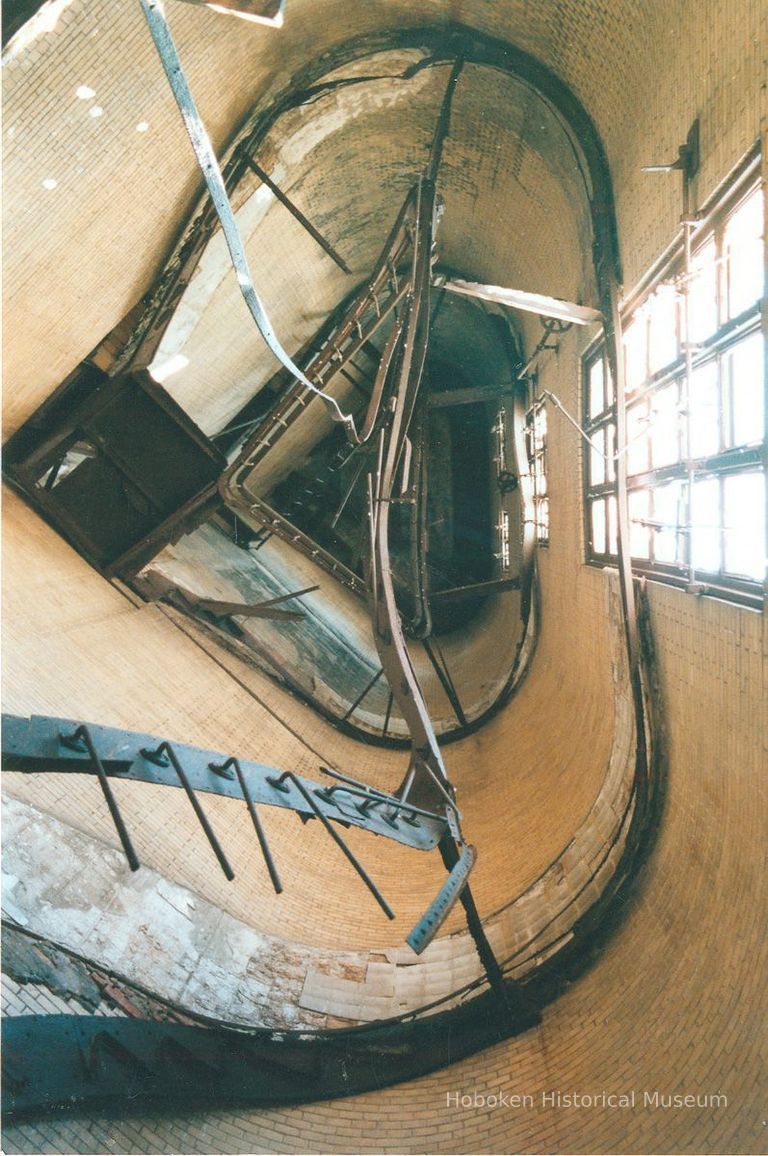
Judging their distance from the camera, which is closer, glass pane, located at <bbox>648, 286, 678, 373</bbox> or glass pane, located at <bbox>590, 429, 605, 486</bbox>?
glass pane, located at <bbox>648, 286, 678, 373</bbox>

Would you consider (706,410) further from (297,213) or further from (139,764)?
(297,213)

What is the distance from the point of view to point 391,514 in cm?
1262

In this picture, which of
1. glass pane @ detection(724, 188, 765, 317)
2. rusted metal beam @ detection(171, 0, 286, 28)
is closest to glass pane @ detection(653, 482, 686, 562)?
glass pane @ detection(724, 188, 765, 317)

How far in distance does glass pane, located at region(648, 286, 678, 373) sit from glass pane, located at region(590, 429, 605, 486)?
3.76 ft

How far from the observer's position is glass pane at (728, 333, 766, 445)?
3.26m

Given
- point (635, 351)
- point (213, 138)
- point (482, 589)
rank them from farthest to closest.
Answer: point (482, 589) < point (213, 138) < point (635, 351)

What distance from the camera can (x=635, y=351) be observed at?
5234 mm

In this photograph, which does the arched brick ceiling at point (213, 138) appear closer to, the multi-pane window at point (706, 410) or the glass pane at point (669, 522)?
the multi-pane window at point (706, 410)

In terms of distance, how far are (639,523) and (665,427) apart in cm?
80

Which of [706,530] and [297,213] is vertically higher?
[297,213]

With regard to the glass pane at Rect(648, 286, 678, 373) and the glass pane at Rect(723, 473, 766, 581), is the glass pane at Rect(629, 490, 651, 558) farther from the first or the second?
the glass pane at Rect(723, 473, 766, 581)

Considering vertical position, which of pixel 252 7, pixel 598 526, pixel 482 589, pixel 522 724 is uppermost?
pixel 252 7

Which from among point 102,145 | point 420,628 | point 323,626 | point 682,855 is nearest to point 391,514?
point 323,626

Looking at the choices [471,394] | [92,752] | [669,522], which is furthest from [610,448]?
[92,752]
